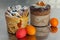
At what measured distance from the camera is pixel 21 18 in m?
0.76

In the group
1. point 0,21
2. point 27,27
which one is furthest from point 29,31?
point 0,21

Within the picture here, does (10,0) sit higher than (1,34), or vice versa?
(10,0)

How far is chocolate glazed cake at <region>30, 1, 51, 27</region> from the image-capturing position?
801mm

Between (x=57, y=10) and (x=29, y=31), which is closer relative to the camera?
(x=29, y=31)

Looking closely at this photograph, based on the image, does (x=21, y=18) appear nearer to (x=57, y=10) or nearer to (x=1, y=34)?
(x=1, y=34)

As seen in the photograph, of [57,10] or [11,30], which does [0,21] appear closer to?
[11,30]

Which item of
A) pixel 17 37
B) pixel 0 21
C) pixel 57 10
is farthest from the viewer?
pixel 57 10

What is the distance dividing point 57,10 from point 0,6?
36 cm

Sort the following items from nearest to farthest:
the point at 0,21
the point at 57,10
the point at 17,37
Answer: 1. the point at 17,37
2. the point at 0,21
3. the point at 57,10

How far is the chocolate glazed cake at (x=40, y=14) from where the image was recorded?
801 mm

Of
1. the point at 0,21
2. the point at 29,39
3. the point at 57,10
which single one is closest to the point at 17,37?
the point at 29,39

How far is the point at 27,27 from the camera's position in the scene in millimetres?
759

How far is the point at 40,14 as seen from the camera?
0.80 meters

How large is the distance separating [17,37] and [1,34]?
10 centimetres
